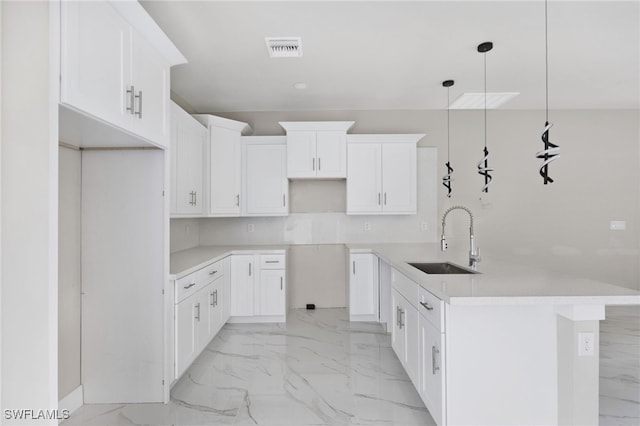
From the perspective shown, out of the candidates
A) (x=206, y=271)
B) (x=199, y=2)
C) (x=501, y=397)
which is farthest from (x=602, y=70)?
(x=206, y=271)

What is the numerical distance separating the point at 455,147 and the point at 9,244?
14.5 ft

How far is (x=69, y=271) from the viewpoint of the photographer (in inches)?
78.4

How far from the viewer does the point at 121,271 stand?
2088 millimetres

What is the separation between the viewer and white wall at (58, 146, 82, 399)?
6.38 ft

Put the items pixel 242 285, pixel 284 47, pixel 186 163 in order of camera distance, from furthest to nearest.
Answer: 1. pixel 242 285
2. pixel 186 163
3. pixel 284 47

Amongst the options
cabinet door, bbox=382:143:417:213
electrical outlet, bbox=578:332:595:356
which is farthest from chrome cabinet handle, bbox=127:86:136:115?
cabinet door, bbox=382:143:417:213

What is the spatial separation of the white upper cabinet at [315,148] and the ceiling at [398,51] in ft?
1.22

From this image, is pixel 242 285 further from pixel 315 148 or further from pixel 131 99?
pixel 131 99

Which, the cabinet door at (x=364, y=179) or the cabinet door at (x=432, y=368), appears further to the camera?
the cabinet door at (x=364, y=179)

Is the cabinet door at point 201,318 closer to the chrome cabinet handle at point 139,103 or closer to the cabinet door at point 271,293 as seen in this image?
the cabinet door at point 271,293

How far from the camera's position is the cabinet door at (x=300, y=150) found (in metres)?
3.86

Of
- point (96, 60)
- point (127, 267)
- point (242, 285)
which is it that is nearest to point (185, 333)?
point (127, 267)

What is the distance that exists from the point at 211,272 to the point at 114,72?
6.07 ft

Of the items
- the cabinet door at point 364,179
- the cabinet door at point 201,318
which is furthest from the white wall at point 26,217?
the cabinet door at point 364,179
